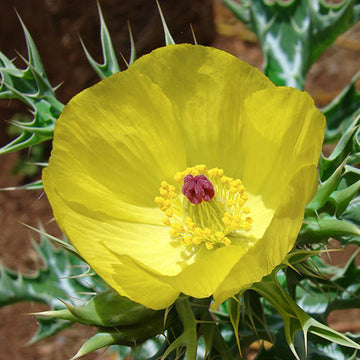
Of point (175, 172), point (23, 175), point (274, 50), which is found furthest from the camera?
point (23, 175)

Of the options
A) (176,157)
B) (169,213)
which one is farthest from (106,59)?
(169,213)

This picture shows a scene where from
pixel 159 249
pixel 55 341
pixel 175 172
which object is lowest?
pixel 55 341

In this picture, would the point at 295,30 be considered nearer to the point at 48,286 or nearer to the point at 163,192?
the point at 163,192

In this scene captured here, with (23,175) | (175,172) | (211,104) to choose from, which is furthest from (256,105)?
(23,175)

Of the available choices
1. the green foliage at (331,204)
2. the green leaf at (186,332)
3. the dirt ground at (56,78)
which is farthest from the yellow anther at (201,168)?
the dirt ground at (56,78)

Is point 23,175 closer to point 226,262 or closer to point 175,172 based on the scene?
point 175,172

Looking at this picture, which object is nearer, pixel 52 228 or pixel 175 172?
pixel 175 172
